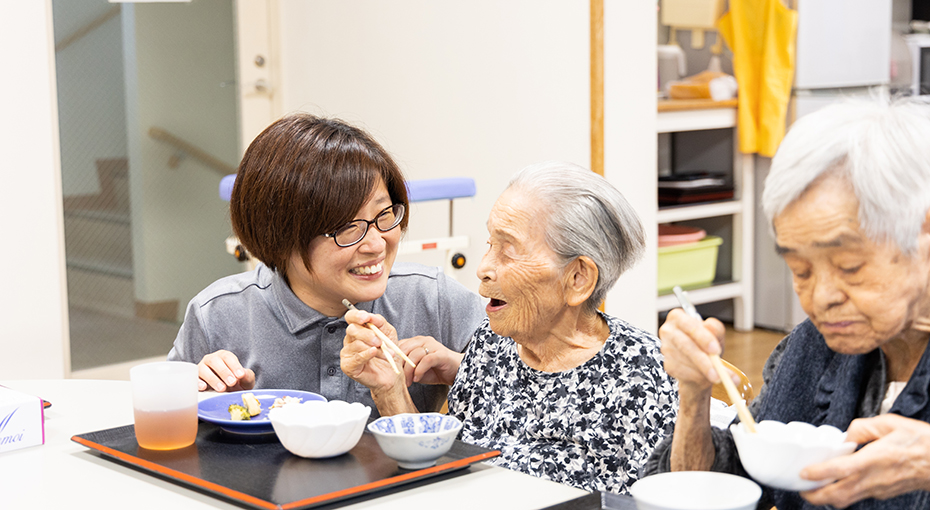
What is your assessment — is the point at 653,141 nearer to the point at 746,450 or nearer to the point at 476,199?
the point at 476,199

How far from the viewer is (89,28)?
13.6ft

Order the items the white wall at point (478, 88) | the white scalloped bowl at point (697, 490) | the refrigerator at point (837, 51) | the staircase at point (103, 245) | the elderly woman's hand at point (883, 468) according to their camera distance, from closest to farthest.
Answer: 1. the elderly woman's hand at point (883, 468)
2. the white scalloped bowl at point (697, 490)
3. the white wall at point (478, 88)
4. the staircase at point (103, 245)
5. the refrigerator at point (837, 51)

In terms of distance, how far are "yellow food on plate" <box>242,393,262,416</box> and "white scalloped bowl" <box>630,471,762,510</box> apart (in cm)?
65

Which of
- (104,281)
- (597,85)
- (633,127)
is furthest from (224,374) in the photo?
(104,281)

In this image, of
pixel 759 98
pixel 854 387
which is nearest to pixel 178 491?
pixel 854 387

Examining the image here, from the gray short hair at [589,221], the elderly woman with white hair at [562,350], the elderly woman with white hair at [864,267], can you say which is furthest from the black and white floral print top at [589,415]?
the elderly woman with white hair at [864,267]

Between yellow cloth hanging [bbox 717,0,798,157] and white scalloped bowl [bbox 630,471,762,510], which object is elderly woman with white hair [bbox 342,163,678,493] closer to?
white scalloped bowl [bbox 630,471,762,510]

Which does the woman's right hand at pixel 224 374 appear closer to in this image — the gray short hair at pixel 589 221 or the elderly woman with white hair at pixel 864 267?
the gray short hair at pixel 589 221

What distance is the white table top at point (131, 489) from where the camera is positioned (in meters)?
1.24

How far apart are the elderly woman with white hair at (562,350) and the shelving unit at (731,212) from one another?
3006 millimetres

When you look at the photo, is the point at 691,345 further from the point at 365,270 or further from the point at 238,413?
the point at 365,270

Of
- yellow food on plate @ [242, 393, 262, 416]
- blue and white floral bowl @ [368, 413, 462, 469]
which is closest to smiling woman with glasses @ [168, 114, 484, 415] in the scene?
yellow food on plate @ [242, 393, 262, 416]

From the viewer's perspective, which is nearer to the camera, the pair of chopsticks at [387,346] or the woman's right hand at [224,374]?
the pair of chopsticks at [387,346]

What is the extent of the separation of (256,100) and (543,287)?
341cm
